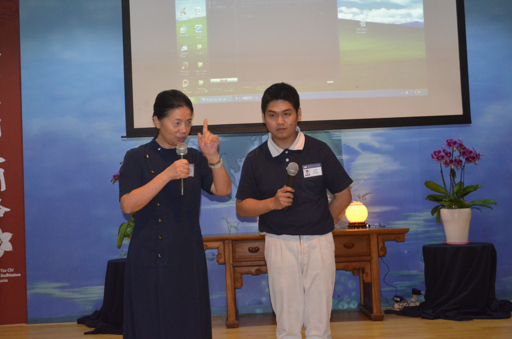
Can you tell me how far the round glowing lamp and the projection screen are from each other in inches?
29.1

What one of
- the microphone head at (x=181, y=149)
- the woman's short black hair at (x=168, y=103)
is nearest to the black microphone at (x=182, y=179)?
the microphone head at (x=181, y=149)

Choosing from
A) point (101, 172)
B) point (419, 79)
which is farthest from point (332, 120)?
point (101, 172)

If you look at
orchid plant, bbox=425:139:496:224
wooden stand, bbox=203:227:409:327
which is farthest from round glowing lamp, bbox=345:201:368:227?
orchid plant, bbox=425:139:496:224

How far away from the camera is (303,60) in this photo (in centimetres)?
453

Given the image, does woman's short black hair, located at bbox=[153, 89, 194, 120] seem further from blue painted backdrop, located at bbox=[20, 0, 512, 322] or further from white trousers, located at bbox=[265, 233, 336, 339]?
blue painted backdrop, located at bbox=[20, 0, 512, 322]

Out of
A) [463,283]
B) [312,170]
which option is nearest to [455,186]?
[463,283]

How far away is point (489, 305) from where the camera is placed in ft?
13.2

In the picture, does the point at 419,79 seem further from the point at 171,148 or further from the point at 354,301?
the point at 171,148

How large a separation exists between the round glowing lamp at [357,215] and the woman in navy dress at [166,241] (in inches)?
97.4

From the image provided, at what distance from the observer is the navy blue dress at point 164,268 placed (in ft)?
6.22

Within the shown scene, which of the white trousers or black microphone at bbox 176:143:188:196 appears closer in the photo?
black microphone at bbox 176:143:188:196

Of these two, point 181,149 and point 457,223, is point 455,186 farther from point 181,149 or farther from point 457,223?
point 181,149

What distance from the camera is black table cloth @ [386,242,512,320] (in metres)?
3.96

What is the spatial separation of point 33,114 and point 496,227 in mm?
4421
